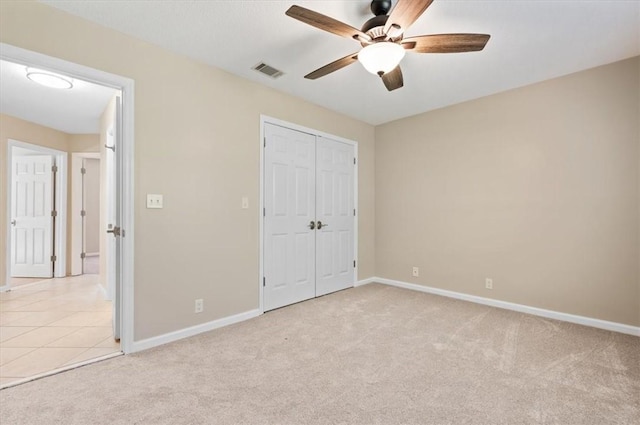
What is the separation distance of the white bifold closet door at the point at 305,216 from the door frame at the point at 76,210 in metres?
4.04

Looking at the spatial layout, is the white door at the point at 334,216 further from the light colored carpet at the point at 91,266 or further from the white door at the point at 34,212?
the white door at the point at 34,212

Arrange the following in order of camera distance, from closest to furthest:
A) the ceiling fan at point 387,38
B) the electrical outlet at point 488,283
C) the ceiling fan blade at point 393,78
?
the ceiling fan at point 387,38 < the ceiling fan blade at point 393,78 < the electrical outlet at point 488,283

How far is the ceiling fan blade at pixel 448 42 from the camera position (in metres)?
1.84

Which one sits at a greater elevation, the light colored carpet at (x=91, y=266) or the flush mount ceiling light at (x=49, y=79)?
the flush mount ceiling light at (x=49, y=79)

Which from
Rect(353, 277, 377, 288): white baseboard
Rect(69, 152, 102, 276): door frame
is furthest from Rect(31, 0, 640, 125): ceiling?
Rect(69, 152, 102, 276): door frame

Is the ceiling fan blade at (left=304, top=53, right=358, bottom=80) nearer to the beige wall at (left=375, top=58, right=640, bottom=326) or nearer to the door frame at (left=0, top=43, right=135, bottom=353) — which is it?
the door frame at (left=0, top=43, right=135, bottom=353)

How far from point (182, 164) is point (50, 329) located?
2.04 meters

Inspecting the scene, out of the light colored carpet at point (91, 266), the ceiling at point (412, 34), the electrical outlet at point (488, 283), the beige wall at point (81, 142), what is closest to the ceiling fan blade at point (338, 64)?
the ceiling at point (412, 34)

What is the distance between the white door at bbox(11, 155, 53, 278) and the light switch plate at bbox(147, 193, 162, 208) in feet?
13.4

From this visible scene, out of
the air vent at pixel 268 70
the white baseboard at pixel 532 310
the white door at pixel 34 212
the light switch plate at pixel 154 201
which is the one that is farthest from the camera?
the white door at pixel 34 212

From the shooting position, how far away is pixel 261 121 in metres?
3.27

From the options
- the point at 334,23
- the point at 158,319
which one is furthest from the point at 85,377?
the point at 334,23

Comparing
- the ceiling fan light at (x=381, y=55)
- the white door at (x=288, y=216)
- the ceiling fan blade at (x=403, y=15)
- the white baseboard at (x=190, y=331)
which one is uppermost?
the ceiling fan blade at (x=403, y=15)

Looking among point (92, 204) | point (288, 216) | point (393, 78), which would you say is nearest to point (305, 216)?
point (288, 216)
